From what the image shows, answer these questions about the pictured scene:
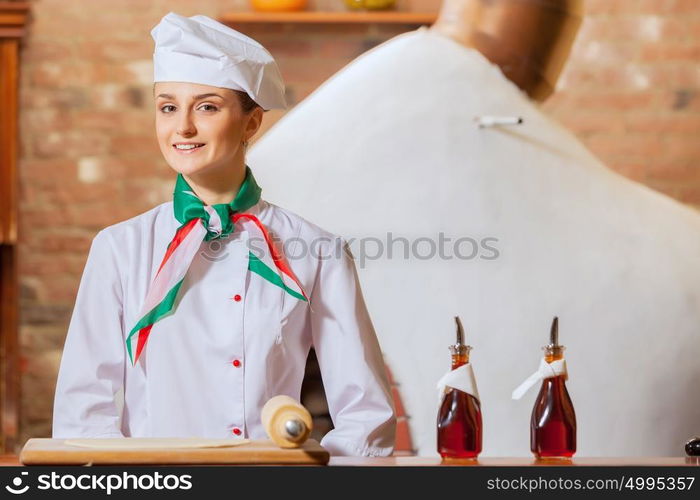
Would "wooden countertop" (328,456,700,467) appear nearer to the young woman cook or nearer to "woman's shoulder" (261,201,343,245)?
the young woman cook

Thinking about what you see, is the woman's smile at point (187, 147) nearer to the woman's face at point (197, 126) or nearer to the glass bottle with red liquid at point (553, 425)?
the woman's face at point (197, 126)

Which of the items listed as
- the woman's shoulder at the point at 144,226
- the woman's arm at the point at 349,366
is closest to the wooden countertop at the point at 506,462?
the woman's arm at the point at 349,366

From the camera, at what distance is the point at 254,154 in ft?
10.4

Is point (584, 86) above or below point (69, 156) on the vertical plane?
above

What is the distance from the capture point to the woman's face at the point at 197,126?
1502 millimetres

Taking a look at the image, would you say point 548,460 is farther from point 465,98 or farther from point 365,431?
point 465,98

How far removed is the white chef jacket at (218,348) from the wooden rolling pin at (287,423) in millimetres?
262

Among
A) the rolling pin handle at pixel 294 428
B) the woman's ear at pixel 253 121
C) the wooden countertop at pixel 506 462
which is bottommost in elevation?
the wooden countertop at pixel 506 462

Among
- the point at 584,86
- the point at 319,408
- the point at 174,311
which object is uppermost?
the point at 584,86

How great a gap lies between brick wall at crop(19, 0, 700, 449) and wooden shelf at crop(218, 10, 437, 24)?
2.9 inches

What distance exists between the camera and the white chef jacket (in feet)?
4.76

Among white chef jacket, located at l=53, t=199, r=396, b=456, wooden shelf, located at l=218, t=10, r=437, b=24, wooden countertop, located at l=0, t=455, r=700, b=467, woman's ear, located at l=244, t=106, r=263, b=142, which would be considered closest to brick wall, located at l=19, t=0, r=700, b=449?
wooden shelf, located at l=218, t=10, r=437, b=24

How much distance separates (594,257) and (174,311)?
1853mm

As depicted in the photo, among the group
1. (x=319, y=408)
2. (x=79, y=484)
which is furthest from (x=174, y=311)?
(x=319, y=408)
